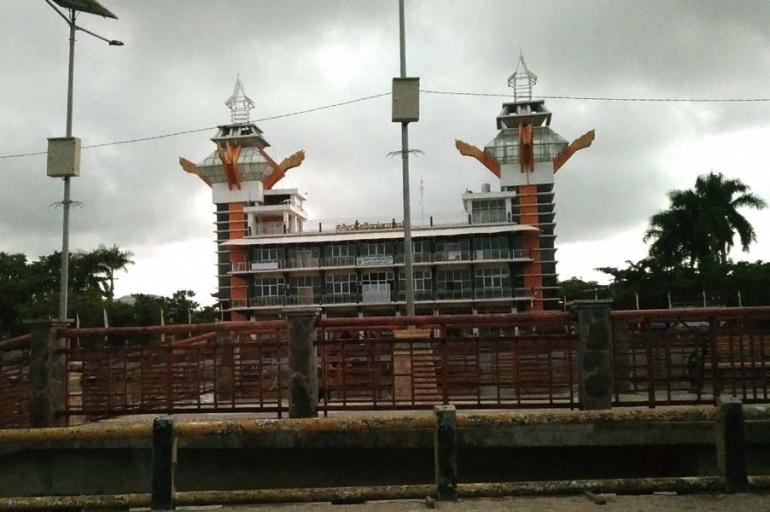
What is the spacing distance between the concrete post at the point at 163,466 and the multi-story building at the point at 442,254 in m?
50.7

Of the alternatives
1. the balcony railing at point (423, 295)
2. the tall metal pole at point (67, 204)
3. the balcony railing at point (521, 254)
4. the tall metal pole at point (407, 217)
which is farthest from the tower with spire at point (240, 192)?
the tall metal pole at point (407, 217)

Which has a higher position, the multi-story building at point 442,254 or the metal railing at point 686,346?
the multi-story building at point 442,254

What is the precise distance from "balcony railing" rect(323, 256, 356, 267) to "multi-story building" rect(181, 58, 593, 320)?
0.09 m

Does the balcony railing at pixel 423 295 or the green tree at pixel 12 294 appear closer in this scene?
the balcony railing at pixel 423 295

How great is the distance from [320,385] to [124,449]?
2222mm

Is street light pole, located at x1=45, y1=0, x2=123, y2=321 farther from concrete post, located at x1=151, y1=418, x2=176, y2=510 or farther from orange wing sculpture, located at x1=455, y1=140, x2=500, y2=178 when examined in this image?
orange wing sculpture, located at x1=455, y1=140, x2=500, y2=178

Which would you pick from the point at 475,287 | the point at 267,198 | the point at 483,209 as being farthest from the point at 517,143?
the point at 267,198

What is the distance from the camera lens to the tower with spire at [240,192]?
63312mm

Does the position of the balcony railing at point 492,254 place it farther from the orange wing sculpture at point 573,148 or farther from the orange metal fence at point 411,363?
the orange metal fence at point 411,363

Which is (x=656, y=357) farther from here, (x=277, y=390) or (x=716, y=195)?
(x=716, y=195)

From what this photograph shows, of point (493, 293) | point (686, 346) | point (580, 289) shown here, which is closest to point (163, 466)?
point (686, 346)

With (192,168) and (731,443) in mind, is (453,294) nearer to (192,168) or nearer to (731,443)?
(192,168)

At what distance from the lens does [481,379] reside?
24.0ft

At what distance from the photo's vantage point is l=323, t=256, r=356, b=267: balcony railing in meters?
58.1
